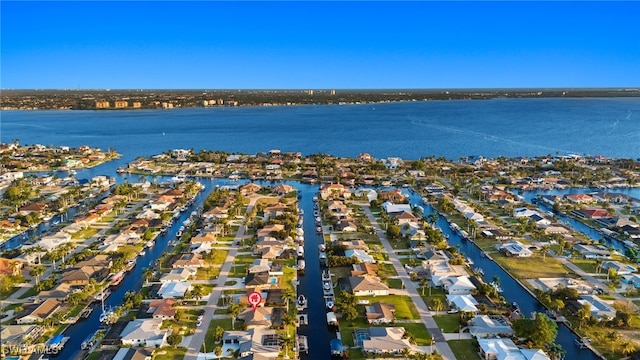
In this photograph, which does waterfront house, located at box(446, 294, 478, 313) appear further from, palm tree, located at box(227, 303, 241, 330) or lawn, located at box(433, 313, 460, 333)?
palm tree, located at box(227, 303, 241, 330)

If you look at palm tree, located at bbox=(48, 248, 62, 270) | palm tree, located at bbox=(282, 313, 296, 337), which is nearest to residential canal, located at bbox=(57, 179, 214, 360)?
palm tree, located at bbox=(48, 248, 62, 270)

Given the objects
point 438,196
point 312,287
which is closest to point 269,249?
point 312,287

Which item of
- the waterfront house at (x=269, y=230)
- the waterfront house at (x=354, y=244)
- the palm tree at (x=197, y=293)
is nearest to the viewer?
the palm tree at (x=197, y=293)

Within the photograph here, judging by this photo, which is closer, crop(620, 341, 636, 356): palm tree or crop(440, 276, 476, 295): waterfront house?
crop(620, 341, 636, 356): palm tree

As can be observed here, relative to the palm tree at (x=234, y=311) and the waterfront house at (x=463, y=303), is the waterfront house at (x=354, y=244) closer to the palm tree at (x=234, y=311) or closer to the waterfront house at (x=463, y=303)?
the waterfront house at (x=463, y=303)

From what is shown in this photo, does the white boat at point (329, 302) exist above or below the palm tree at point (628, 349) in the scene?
below

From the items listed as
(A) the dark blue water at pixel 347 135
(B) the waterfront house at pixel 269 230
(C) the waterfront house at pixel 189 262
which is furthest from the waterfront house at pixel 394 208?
(C) the waterfront house at pixel 189 262

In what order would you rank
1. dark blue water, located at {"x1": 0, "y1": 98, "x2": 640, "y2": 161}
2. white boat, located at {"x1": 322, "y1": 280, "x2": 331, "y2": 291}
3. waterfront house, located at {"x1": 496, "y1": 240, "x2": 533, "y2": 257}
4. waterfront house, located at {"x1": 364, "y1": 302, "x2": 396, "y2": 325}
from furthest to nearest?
1. dark blue water, located at {"x1": 0, "y1": 98, "x2": 640, "y2": 161}
2. waterfront house, located at {"x1": 496, "y1": 240, "x2": 533, "y2": 257}
3. white boat, located at {"x1": 322, "y1": 280, "x2": 331, "y2": 291}
4. waterfront house, located at {"x1": 364, "y1": 302, "x2": 396, "y2": 325}
